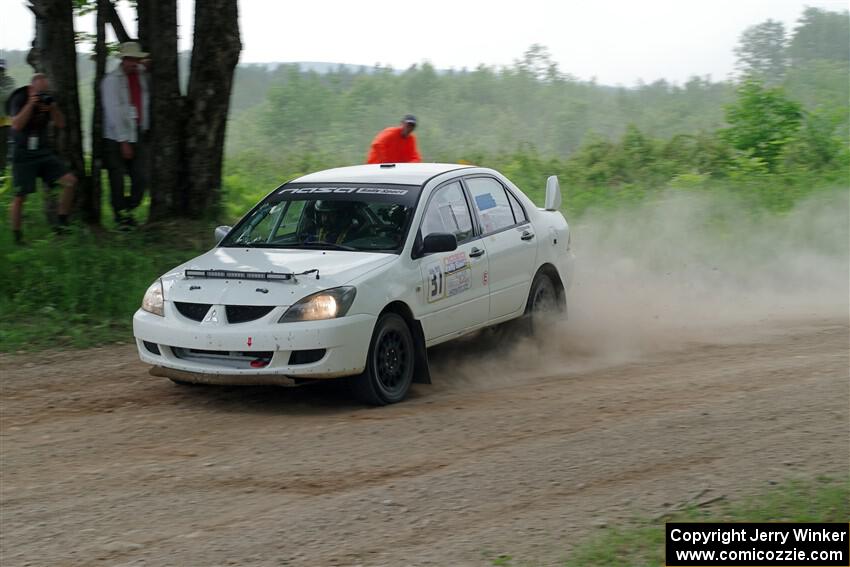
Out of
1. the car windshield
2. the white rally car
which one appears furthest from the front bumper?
the car windshield

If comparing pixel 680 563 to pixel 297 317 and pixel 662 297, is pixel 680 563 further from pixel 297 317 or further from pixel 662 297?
pixel 662 297

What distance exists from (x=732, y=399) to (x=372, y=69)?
28238 mm

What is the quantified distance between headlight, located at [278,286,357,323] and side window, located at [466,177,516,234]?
6.75ft

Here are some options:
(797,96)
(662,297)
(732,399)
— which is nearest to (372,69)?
(797,96)

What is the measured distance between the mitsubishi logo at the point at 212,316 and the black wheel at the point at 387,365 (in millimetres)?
1012

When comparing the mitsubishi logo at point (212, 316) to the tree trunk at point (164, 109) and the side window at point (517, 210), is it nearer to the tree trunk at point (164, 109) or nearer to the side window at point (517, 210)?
the side window at point (517, 210)

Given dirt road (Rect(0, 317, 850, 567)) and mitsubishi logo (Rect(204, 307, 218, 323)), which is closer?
dirt road (Rect(0, 317, 850, 567))

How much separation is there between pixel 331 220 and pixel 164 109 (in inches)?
197

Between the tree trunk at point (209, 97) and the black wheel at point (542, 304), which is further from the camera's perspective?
the tree trunk at point (209, 97)

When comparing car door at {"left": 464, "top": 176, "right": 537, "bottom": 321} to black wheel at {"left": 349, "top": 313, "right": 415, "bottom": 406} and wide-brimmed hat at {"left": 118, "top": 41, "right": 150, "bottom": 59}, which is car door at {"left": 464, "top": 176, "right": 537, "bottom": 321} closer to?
black wheel at {"left": 349, "top": 313, "right": 415, "bottom": 406}

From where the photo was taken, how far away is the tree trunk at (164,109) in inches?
503

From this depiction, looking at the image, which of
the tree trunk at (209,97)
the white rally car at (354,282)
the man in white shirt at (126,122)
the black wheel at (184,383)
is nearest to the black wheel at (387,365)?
the white rally car at (354,282)

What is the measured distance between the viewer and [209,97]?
42.1 ft

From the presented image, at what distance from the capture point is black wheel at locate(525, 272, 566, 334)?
973 centimetres
